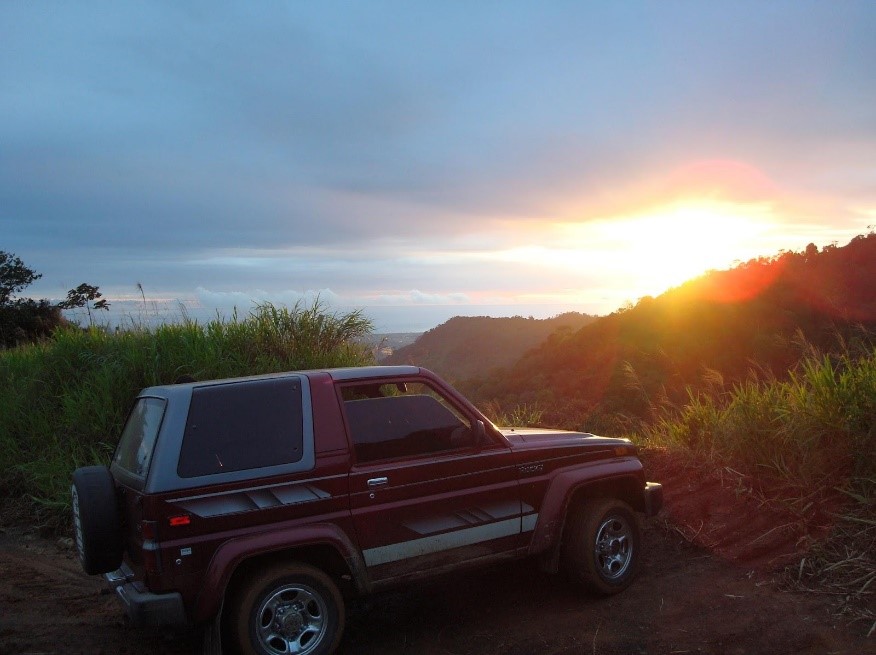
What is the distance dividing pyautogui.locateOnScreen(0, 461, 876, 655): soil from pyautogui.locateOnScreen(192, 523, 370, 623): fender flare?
22.4 inches

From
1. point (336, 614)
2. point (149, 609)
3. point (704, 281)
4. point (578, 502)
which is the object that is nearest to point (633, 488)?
point (578, 502)

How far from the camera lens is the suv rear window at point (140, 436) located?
15.2 ft

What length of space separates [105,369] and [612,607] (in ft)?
22.3

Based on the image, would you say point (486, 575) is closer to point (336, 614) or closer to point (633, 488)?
point (633, 488)

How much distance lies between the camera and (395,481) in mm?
4887

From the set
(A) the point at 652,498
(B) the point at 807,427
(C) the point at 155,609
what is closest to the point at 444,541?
(C) the point at 155,609

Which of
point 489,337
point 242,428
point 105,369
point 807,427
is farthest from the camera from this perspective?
point 489,337

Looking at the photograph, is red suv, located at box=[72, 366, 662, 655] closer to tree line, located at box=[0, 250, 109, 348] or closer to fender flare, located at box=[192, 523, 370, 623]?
fender flare, located at box=[192, 523, 370, 623]

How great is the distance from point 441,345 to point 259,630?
61.6 meters

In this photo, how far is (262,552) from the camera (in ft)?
14.4

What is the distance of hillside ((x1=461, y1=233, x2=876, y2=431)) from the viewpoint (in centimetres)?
3841

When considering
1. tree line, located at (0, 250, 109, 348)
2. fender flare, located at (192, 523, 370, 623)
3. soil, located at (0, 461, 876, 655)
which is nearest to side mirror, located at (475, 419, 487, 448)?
soil, located at (0, 461, 876, 655)

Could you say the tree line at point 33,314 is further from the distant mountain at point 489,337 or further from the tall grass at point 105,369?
the distant mountain at point 489,337

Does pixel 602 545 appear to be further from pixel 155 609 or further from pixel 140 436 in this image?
pixel 140 436
